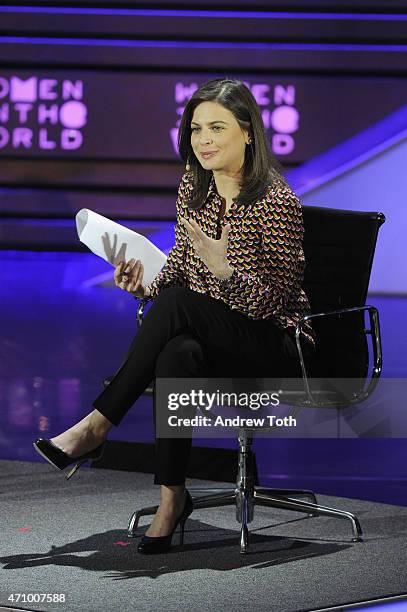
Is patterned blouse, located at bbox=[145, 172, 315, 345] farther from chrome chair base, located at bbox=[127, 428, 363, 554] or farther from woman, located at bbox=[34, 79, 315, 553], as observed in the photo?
chrome chair base, located at bbox=[127, 428, 363, 554]

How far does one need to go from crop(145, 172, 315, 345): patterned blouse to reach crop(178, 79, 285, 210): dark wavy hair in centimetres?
3

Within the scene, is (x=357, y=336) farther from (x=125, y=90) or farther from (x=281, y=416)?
(x=125, y=90)

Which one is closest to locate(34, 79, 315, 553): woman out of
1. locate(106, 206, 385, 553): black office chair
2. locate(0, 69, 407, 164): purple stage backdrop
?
locate(106, 206, 385, 553): black office chair

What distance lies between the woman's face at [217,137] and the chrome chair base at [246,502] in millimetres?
651

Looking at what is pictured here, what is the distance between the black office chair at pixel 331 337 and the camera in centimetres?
280

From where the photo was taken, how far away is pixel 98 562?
259cm

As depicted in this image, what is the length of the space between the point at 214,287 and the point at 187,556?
64 centimetres

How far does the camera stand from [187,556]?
266 cm

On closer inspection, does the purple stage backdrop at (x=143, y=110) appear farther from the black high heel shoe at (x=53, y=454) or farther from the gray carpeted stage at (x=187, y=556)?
the black high heel shoe at (x=53, y=454)

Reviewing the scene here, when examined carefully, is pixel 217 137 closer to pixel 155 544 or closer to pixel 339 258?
pixel 339 258

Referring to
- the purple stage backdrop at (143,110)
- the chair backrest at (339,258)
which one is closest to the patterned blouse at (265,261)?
the chair backrest at (339,258)

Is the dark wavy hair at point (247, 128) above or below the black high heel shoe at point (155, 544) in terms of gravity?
above
